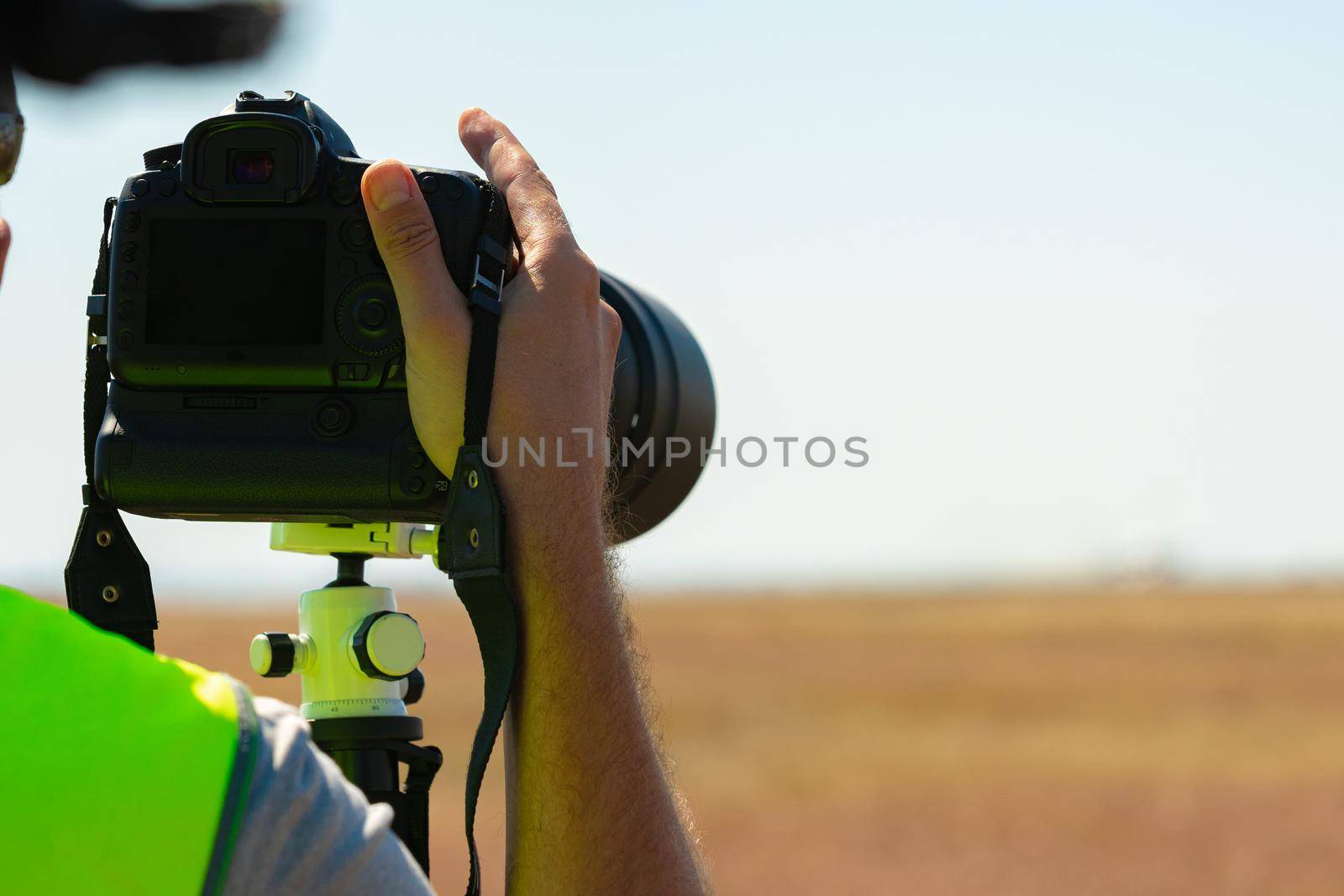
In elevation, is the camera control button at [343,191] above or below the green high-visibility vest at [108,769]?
above

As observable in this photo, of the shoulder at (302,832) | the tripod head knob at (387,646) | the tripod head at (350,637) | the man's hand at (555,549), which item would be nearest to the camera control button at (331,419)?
the man's hand at (555,549)

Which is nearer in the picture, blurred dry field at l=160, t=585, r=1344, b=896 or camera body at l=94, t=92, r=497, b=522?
camera body at l=94, t=92, r=497, b=522

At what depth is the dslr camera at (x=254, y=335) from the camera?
195 cm

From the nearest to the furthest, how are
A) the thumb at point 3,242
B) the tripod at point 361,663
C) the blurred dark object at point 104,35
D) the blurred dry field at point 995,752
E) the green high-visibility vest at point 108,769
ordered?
the green high-visibility vest at point 108,769 < the thumb at point 3,242 < the blurred dark object at point 104,35 < the tripod at point 361,663 < the blurred dry field at point 995,752

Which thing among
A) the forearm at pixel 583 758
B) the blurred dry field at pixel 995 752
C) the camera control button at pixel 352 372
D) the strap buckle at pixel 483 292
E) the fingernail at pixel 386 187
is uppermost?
the fingernail at pixel 386 187

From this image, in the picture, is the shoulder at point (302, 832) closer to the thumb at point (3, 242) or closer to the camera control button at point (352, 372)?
the thumb at point (3, 242)

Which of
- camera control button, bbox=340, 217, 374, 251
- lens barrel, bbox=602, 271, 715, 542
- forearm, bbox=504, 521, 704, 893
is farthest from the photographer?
lens barrel, bbox=602, 271, 715, 542

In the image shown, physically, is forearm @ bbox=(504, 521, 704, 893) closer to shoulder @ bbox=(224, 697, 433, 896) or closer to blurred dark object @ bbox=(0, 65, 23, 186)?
shoulder @ bbox=(224, 697, 433, 896)

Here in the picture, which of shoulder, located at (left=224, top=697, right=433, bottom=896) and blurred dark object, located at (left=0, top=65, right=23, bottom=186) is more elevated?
blurred dark object, located at (left=0, top=65, right=23, bottom=186)

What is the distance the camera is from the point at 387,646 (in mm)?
2154

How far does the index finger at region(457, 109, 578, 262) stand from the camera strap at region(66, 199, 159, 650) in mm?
487

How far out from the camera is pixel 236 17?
4.89 ft

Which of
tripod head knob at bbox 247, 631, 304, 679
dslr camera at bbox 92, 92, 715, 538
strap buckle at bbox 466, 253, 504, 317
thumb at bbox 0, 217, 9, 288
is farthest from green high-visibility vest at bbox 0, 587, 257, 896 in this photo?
tripod head knob at bbox 247, 631, 304, 679

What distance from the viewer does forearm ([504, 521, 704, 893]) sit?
63.2 inches
